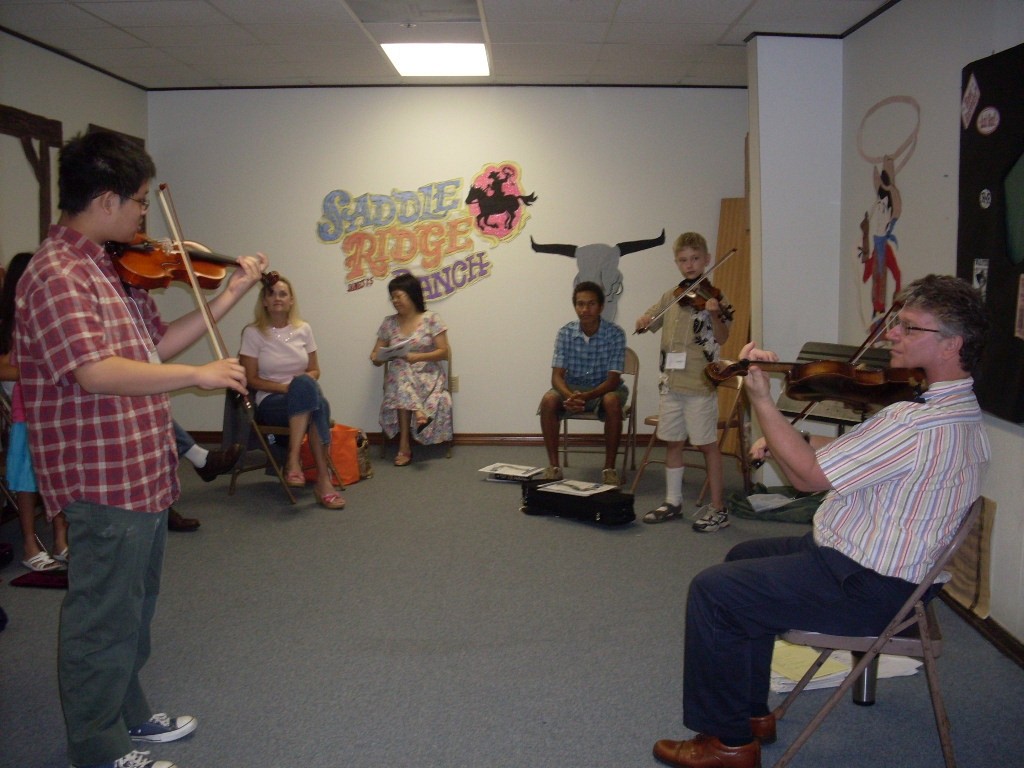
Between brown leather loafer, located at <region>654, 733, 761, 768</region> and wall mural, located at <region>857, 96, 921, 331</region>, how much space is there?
2324mm

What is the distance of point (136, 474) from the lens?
193cm

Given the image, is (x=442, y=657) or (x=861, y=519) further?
(x=442, y=657)

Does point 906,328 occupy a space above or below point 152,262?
below

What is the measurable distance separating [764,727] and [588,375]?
3.10 m

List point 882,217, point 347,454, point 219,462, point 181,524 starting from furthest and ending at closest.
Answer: point 347,454
point 219,462
point 181,524
point 882,217

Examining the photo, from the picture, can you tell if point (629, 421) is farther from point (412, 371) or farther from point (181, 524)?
point (181, 524)

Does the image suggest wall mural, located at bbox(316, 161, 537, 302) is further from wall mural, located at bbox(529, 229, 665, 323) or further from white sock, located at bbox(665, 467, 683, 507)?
white sock, located at bbox(665, 467, 683, 507)

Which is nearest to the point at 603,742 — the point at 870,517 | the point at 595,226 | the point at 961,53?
the point at 870,517

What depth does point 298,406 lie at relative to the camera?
15.4 feet

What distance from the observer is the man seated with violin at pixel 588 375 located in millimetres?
5094

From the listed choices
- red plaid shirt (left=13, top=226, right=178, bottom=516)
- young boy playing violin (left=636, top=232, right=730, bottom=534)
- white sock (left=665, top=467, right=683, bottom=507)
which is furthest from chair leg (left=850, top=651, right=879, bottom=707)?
Answer: red plaid shirt (left=13, top=226, right=178, bottom=516)

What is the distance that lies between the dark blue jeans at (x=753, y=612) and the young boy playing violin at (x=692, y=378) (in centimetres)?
208

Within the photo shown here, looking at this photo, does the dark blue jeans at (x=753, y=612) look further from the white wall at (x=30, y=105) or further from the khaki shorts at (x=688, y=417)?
the white wall at (x=30, y=105)

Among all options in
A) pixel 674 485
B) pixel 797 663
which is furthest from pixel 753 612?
pixel 674 485
